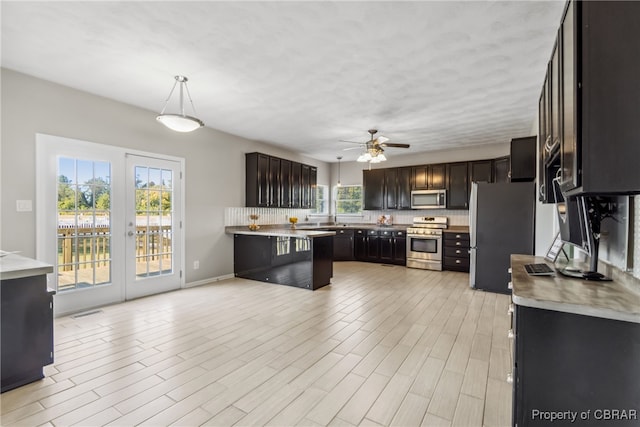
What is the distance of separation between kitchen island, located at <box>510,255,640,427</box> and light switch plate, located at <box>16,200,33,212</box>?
14.9ft

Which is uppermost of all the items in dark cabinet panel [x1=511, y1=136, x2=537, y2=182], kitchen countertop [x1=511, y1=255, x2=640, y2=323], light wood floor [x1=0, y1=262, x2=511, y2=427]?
dark cabinet panel [x1=511, y1=136, x2=537, y2=182]

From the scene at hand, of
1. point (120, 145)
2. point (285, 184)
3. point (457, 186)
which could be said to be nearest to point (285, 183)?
point (285, 184)

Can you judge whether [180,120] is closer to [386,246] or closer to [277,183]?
[277,183]

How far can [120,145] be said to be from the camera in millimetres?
3980

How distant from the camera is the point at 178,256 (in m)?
4.72

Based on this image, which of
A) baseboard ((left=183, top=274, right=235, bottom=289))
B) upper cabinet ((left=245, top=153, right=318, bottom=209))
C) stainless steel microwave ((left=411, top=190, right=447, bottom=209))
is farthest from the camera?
stainless steel microwave ((left=411, top=190, right=447, bottom=209))

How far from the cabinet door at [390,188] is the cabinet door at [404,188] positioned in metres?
0.08

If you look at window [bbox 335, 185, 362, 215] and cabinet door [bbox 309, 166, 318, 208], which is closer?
cabinet door [bbox 309, 166, 318, 208]

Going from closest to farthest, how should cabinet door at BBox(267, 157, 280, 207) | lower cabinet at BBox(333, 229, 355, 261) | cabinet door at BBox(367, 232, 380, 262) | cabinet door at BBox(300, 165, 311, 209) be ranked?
cabinet door at BBox(267, 157, 280, 207) → cabinet door at BBox(300, 165, 311, 209) → cabinet door at BBox(367, 232, 380, 262) → lower cabinet at BBox(333, 229, 355, 261)

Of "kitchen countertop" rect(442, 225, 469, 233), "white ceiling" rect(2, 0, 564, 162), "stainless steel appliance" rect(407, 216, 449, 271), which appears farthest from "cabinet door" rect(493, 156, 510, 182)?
"white ceiling" rect(2, 0, 564, 162)

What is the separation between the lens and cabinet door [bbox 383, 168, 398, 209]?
7.27 meters

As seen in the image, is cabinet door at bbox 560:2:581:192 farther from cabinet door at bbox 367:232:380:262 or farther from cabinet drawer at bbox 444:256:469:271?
cabinet door at bbox 367:232:380:262

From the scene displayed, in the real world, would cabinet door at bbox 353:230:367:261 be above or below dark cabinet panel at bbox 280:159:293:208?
below

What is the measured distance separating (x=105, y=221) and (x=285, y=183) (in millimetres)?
3385
